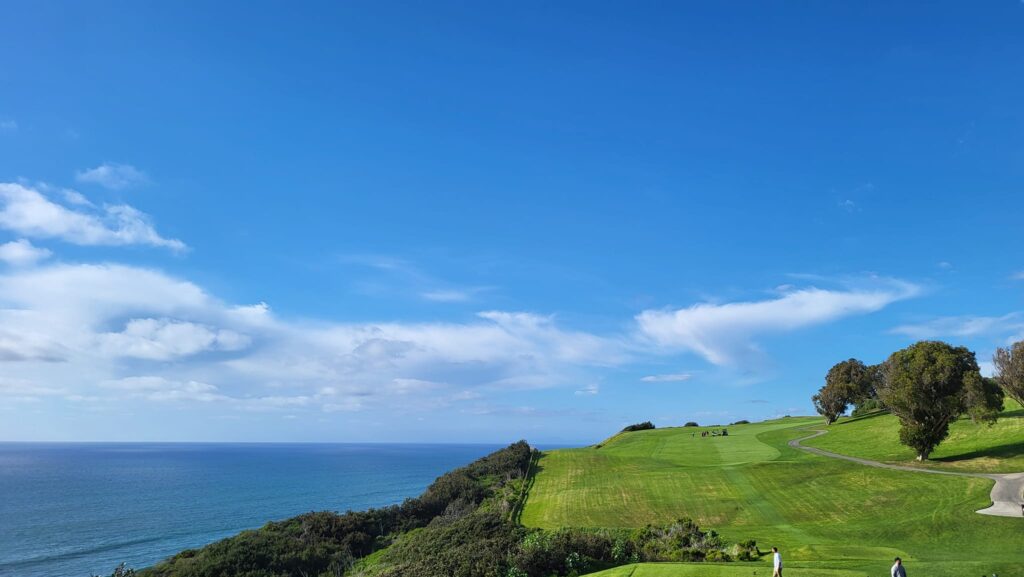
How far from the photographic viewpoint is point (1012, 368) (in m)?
50.5

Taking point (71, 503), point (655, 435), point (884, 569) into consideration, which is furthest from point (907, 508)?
point (71, 503)

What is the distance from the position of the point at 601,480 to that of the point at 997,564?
125 ft

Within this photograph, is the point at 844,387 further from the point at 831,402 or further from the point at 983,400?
the point at 983,400

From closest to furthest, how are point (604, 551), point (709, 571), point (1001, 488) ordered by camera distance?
point (709, 571) → point (604, 551) → point (1001, 488)

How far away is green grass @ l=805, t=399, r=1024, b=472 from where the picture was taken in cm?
4469

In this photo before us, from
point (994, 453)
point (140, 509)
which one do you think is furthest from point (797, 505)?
point (140, 509)

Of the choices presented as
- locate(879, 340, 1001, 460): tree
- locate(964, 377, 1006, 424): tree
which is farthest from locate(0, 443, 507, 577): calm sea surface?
locate(964, 377, 1006, 424): tree

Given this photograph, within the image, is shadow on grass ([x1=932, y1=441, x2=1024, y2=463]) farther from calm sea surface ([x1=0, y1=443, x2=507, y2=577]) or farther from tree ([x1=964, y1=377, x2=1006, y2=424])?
calm sea surface ([x1=0, y1=443, x2=507, y2=577])

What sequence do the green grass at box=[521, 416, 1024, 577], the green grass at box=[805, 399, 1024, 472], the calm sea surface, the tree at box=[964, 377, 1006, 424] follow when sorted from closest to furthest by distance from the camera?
the green grass at box=[521, 416, 1024, 577]
the green grass at box=[805, 399, 1024, 472]
the tree at box=[964, 377, 1006, 424]
the calm sea surface

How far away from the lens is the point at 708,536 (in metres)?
31.1

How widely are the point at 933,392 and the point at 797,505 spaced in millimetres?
17444

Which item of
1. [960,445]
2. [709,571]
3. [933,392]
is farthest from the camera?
[960,445]

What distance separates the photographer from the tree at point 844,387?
3155 inches

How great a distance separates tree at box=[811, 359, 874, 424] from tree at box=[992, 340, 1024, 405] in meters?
28.6
